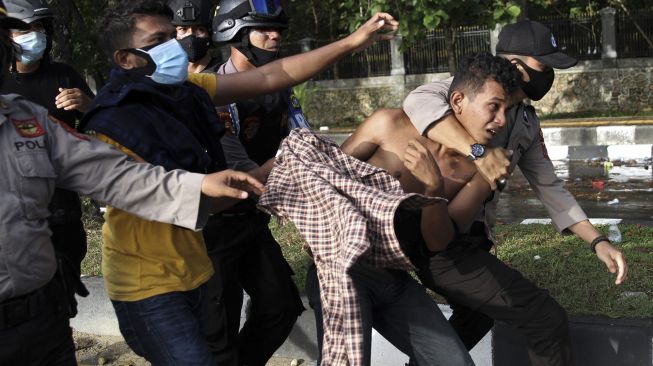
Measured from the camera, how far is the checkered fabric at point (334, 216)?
10.5 ft

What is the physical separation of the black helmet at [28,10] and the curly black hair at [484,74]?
7.99ft

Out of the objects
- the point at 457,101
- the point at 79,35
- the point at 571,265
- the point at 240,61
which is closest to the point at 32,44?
the point at 240,61

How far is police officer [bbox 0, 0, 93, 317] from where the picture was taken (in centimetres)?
482

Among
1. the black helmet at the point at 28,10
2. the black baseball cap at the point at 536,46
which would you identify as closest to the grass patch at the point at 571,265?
the black baseball cap at the point at 536,46

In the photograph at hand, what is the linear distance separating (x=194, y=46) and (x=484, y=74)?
1.87m

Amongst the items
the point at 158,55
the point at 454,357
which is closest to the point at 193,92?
the point at 158,55

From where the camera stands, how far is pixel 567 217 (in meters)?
4.15

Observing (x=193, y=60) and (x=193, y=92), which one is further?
(x=193, y=60)

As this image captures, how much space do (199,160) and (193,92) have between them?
31cm

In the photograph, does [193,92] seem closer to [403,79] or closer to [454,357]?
[454,357]

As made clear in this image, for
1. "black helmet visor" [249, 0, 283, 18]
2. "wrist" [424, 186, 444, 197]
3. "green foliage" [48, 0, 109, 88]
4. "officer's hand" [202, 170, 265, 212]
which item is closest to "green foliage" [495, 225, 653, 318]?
"wrist" [424, 186, 444, 197]

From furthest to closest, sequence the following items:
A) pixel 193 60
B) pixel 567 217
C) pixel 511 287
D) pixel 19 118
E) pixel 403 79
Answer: pixel 403 79 → pixel 193 60 → pixel 567 217 → pixel 511 287 → pixel 19 118

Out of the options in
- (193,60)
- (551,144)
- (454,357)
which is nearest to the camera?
(454,357)

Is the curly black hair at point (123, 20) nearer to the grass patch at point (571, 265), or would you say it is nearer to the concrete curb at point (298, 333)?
the grass patch at point (571, 265)
